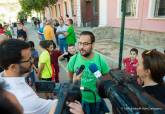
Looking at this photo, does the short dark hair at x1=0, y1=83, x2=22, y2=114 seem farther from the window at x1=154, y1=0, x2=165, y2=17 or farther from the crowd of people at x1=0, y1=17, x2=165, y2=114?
the window at x1=154, y1=0, x2=165, y2=17

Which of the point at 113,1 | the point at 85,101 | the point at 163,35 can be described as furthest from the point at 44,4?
the point at 85,101

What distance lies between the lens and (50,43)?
13.3ft

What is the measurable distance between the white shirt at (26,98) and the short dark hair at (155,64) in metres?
0.96

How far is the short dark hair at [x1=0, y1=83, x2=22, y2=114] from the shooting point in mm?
824

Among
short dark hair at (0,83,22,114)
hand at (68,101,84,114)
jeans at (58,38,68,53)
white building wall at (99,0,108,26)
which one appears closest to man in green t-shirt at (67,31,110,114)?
hand at (68,101,84,114)

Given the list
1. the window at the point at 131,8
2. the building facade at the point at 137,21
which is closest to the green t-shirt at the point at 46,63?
the building facade at the point at 137,21

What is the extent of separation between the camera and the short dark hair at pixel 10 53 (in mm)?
1597

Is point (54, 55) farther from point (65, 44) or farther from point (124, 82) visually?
point (65, 44)

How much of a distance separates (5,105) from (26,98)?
Answer: 2.24 ft

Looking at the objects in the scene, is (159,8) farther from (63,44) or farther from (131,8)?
(63,44)

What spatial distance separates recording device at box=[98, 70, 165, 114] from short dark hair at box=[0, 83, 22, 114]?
57 cm

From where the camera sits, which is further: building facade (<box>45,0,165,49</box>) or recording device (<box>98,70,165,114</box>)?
building facade (<box>45,0,165,49</box>)

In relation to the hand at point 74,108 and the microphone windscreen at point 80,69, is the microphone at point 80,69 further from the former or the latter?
the hand at point 74,108

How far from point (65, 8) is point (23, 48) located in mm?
21926
